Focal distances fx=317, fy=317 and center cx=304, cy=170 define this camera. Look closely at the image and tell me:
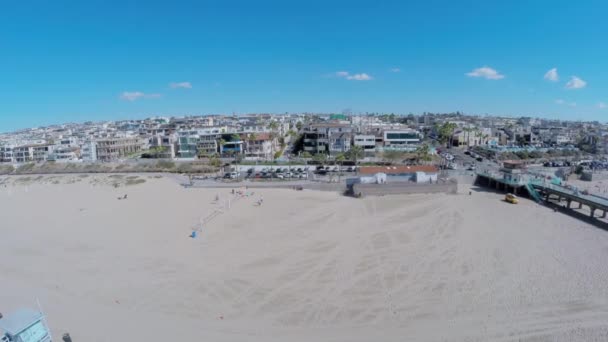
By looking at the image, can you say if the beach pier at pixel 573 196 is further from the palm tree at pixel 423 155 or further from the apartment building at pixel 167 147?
the apartment building at pixel 167 147

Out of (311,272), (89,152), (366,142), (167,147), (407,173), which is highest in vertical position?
(366,142)

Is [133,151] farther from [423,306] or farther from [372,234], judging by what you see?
[423,306]

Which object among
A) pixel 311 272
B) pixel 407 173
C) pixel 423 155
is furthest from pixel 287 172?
pixel 311 272

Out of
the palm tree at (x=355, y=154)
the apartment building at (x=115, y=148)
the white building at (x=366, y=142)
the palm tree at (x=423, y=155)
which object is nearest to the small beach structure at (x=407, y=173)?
the palm tree at (x=355, y=154)

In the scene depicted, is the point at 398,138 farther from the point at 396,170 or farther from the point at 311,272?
the point at 311,272

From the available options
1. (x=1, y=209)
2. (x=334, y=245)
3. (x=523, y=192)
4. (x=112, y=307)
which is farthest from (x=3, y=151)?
(x=523, y=192)
